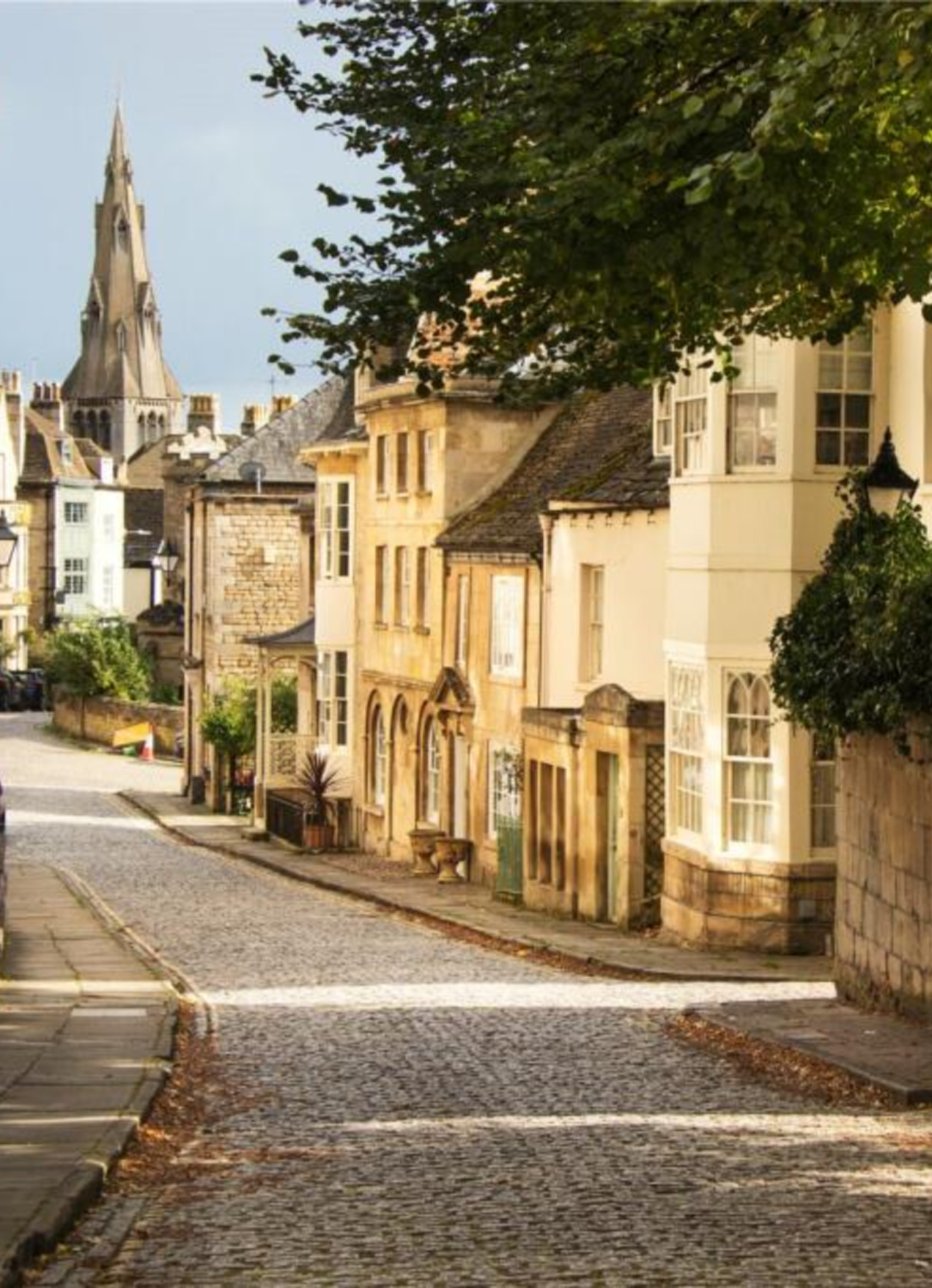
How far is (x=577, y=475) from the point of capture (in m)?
→ 36.8

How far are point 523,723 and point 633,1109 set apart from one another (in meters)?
18.4

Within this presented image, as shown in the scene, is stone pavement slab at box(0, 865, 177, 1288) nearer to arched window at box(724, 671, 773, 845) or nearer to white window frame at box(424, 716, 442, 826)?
arched window at box(724, 671, 773, 845)

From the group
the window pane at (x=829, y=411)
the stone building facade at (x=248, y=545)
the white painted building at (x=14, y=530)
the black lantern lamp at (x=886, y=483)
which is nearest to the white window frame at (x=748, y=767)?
the window pane at (x=829, y=411)

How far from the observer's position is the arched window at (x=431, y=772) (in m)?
42.6

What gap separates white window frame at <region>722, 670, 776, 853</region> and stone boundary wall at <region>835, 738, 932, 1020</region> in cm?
467

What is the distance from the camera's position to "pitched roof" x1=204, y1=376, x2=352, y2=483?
216 feet

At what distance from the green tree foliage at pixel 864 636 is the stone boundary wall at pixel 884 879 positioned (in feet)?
1.27

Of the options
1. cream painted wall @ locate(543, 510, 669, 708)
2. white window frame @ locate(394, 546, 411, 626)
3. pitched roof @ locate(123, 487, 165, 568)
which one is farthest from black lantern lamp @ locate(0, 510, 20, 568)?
pitched roof @ locate(123, 487, 165, 568)

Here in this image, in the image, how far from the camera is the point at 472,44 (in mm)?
15516

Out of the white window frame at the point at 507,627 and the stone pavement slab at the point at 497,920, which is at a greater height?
the white window frame at the point at 507,627

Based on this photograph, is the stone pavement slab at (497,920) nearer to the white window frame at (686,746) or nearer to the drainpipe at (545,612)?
the white window frame at (686,746)

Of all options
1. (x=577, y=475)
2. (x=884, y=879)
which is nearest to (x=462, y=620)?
(x=577, y=475)

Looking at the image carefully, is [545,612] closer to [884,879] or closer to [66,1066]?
[884,879]

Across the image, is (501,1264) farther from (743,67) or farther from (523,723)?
(523,723)
